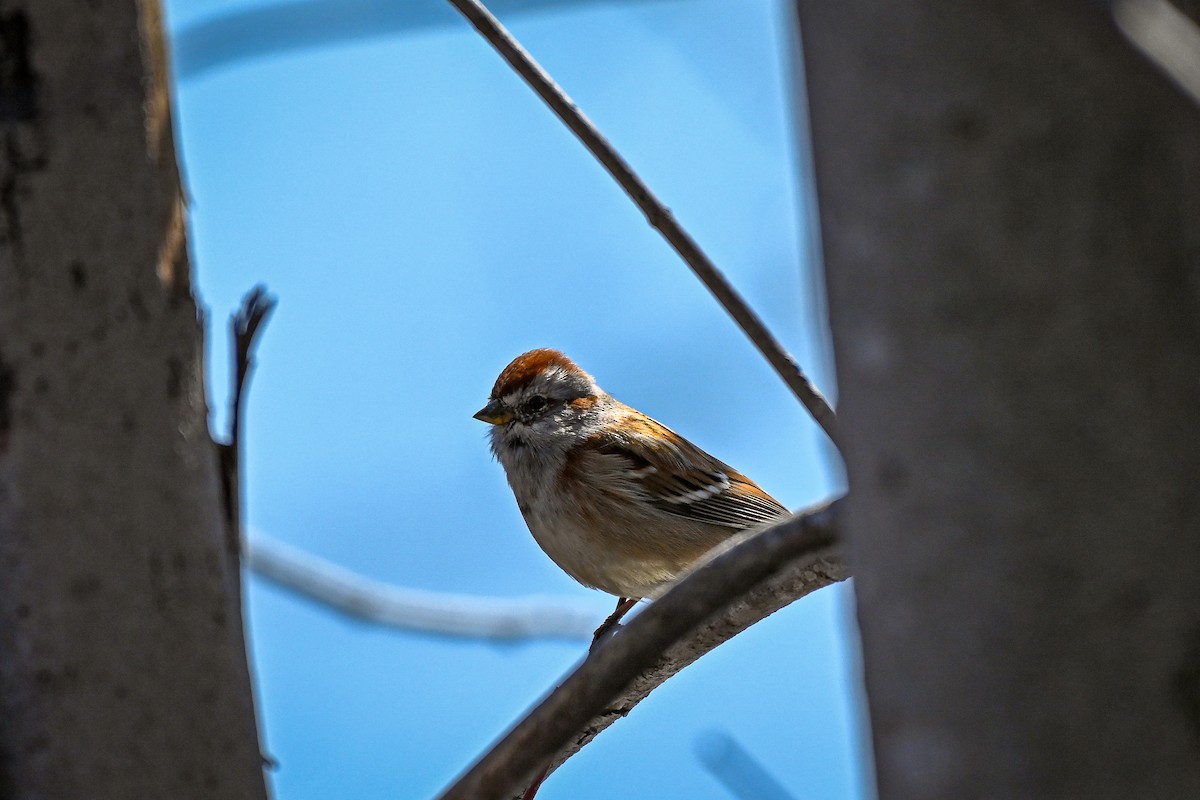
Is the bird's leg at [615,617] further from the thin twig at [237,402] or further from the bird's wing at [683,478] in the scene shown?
the thin twig at [237,402]

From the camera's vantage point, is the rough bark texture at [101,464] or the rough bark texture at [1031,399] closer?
the rough bark texture at [1031,399]

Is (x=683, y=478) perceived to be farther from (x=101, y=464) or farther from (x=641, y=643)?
(x=101, y=464)

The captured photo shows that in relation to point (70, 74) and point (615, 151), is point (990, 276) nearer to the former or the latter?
point (70, 74)

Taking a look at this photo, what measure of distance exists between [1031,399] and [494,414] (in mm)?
3895

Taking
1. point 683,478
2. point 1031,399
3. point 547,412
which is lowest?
point 683,478

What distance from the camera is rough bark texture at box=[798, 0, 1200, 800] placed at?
86 centimetres

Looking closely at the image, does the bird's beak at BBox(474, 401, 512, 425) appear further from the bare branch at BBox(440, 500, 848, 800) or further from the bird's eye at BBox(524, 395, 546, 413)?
the bare branch at BBox(440, 500, 848, 800)

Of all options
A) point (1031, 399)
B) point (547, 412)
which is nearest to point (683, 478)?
point (547, 412)

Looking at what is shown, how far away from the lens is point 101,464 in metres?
1.32

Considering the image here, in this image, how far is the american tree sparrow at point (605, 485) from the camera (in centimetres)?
430

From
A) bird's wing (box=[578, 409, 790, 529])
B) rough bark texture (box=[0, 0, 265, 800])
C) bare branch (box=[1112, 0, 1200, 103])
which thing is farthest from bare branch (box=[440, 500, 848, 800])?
bird's wing (box=[578, 409, 790, 529])

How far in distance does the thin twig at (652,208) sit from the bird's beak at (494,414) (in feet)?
8.02

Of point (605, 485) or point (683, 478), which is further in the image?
point (683, 478)

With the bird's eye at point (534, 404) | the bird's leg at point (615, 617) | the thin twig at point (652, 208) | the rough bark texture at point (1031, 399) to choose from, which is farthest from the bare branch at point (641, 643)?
the bird's eye at point (534, 404)
